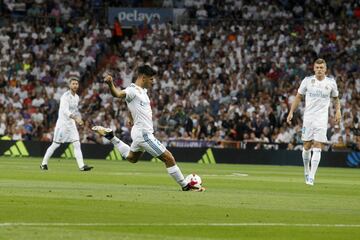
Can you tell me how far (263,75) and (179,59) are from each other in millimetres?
4862

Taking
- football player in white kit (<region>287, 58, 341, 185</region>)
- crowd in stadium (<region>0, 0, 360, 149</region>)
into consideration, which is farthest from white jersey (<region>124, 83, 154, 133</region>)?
crowd in stadium (<region>0, 0, 360, 149</region>)

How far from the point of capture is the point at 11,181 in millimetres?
22781

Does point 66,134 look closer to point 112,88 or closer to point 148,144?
point 148,144

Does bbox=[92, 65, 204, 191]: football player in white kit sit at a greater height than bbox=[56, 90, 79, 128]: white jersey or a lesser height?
greater

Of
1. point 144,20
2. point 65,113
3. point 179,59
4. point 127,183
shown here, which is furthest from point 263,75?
point 127,183

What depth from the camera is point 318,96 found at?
24.4 metres

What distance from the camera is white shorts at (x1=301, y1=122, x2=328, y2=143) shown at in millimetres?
24031

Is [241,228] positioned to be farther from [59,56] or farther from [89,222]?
[59,56]

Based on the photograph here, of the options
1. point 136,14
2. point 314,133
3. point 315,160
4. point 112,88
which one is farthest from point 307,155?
point 136,14

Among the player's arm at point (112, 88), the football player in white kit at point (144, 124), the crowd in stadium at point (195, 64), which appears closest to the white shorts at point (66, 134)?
the football player in white kit at point (144, 124)

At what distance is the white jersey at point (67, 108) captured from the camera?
101ft

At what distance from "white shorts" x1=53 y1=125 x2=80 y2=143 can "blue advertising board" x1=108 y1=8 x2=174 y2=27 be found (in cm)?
2258

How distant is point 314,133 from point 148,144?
5.55 meters

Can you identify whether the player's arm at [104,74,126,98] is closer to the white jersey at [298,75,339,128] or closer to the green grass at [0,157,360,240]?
the green grass at [0,157,360,240]
